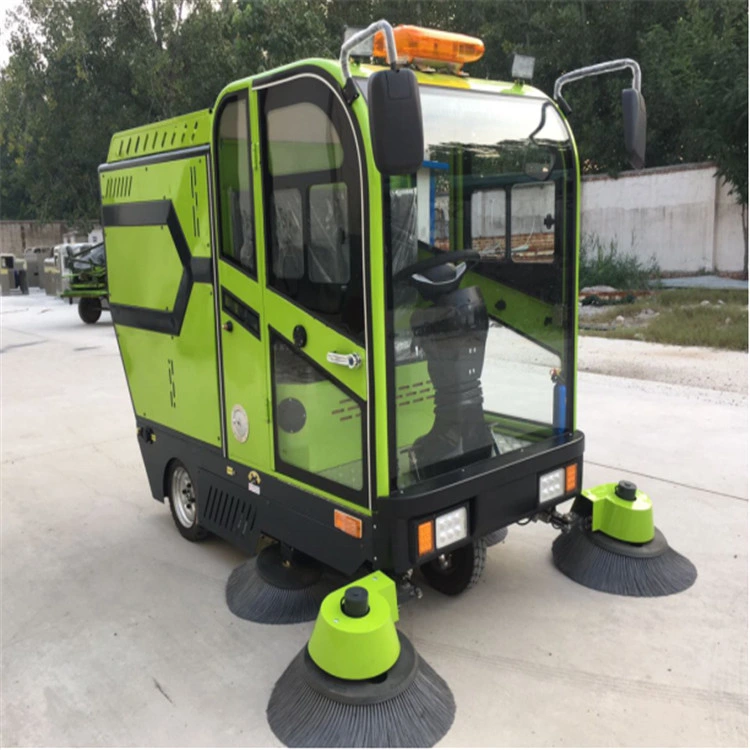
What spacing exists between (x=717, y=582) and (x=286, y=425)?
228 centimetres

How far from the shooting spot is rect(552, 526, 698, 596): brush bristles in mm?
3652

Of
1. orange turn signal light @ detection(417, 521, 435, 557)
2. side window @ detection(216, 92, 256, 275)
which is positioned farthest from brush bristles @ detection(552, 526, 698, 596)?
side window @ detection(216, 92, 256, 275)

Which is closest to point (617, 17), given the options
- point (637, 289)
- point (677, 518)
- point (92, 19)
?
point (637, 289)

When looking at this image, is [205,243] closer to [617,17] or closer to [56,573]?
[56,573]

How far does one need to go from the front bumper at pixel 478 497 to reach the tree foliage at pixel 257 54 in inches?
591

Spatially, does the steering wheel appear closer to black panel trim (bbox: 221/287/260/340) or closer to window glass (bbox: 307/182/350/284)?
window glass (bbox: 307/182/350/284)

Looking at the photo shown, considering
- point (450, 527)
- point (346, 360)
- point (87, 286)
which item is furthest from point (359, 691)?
point (87, 286)

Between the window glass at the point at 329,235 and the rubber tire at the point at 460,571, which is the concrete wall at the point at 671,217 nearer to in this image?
the rubber tire at the point at 460,571

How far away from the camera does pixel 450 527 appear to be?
3045mm

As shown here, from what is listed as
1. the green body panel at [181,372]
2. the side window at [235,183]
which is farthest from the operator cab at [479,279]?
the green body panel at [181,372]

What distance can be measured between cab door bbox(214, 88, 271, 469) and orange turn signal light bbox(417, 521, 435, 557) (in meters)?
0.87

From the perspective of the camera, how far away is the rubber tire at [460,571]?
11.7ft

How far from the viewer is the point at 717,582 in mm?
3732

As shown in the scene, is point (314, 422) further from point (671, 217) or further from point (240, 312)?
point (671, 217)
